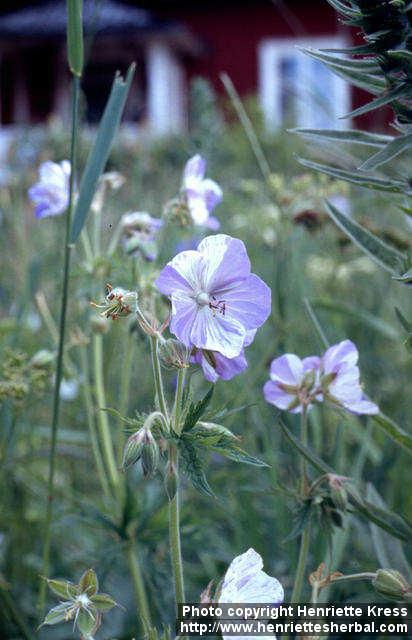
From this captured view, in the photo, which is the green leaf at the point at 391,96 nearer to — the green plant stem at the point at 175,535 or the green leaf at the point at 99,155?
the green leaf at the point at 99,155

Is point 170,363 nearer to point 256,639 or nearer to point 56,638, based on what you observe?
point 256,639

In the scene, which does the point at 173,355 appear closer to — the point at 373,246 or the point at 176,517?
the point at 176,517

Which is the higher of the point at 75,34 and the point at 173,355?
the point at 75,34

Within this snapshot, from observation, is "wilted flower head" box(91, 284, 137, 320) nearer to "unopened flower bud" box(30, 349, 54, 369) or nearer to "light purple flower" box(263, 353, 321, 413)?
A: "light purple flower" box(263, 353, 321, 413)

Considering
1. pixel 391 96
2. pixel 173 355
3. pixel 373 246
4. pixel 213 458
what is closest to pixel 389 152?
pixel 391 96

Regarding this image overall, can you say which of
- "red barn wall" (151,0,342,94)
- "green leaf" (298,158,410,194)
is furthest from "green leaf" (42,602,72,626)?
"red barn wall" (151,0,342,94)
